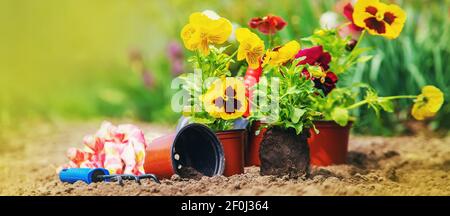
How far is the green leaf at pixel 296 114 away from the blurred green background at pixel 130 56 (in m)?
1.58

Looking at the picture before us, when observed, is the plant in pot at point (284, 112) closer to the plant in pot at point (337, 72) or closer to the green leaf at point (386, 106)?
the plant in pot at point (337, 72)

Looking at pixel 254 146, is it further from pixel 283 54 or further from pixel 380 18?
pixel 380 18

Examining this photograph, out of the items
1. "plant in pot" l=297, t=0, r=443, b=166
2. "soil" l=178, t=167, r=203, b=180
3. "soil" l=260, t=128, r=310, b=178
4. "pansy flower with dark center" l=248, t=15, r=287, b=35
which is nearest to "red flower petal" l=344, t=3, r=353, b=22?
"plant in pot" l=297, t=0, r=443, b=166

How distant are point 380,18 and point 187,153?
926mm

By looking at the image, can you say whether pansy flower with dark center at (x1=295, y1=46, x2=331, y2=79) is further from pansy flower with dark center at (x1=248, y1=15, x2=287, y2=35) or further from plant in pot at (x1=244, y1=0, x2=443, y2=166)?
pansy flower with dark center at (x1=248, y1=15, x2=287, y2=35)

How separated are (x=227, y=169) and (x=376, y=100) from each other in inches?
25.9

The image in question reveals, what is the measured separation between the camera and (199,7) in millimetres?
5484

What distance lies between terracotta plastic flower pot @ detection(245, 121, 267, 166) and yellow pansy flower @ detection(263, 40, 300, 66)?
1.29ft

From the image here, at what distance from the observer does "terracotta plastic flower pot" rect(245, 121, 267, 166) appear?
2668 mm

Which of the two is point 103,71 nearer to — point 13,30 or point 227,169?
point 13,30

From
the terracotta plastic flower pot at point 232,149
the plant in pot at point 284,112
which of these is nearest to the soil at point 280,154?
the plant in pot at point 284,112

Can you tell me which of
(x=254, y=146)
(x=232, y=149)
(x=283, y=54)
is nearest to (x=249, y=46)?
(x=283, y=54)

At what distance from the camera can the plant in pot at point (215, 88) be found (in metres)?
2.35
